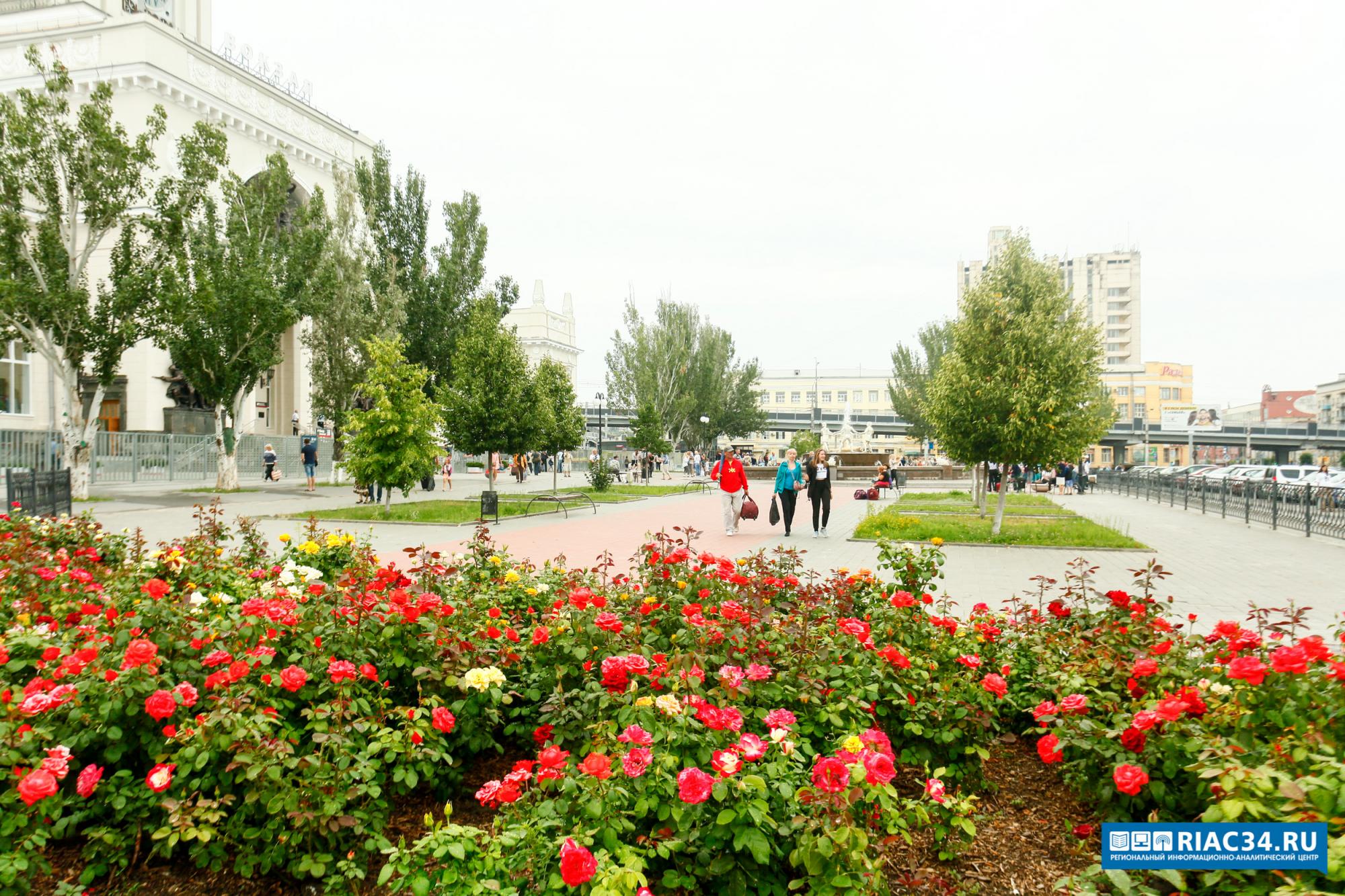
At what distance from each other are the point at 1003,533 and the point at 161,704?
1369 centimetres

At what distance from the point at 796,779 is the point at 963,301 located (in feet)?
50.0

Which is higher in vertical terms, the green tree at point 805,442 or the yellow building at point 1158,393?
the yellow building at point 1158,393

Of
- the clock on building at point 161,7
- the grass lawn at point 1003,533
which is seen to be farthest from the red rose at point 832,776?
the clock on building at point 161,7

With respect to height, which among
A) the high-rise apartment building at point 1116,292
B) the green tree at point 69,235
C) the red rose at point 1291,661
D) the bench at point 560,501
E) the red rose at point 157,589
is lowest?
the bench at point 560,501

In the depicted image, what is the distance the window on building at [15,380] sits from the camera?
2998 cm

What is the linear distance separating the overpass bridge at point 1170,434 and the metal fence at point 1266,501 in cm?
4640

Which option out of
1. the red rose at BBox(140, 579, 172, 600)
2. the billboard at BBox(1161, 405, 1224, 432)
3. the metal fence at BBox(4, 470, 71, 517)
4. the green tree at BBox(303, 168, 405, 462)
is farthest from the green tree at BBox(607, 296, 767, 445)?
the billboard at BBox(1161, 405, 1224, 432)

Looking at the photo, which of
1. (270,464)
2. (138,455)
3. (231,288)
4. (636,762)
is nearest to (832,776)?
(636,762)

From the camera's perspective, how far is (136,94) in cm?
3189

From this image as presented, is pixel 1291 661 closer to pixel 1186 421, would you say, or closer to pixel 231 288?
pixel 231 288

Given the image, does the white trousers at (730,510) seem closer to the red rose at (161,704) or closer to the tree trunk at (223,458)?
the red rose at (161,704)

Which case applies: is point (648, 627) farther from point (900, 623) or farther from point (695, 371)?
point (695, 371)

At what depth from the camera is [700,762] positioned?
2.54 m

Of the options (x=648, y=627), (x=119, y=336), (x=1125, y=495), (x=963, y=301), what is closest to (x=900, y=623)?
(x=648, y=627)
